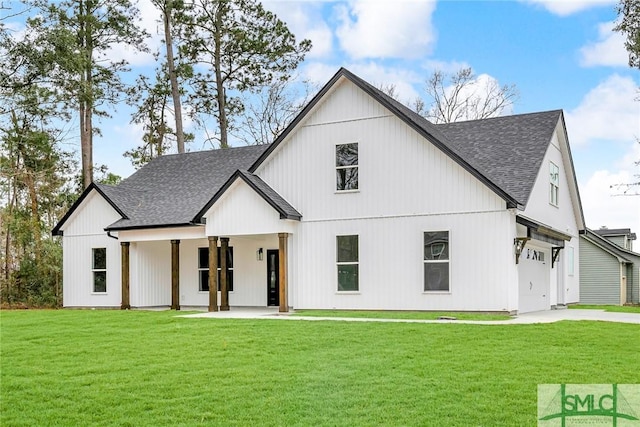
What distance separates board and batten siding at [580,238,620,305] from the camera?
32312 mm

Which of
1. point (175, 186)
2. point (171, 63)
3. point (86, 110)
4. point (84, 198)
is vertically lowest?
point (84, 198)

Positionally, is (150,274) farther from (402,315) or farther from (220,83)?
(220,83)

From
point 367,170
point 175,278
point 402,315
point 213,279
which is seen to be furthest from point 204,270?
point 402,315

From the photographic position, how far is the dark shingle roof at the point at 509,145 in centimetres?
2017

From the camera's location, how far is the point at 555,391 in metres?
8.33

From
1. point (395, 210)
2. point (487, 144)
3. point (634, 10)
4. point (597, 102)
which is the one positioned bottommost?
point (395, 210)

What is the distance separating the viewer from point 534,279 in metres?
21.6

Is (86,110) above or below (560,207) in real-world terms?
above

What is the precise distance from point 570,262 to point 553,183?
4.25m

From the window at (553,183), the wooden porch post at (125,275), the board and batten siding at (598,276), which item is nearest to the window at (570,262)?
the window at (553,183)

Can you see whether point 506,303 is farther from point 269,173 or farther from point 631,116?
point 631,116

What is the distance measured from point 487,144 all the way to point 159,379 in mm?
15368

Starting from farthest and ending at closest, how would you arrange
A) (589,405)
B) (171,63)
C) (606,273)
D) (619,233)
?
1. (619,233)
2. (171,63)
3. (606,273)
4. (589,405)

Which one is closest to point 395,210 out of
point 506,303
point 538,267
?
point 506,303
